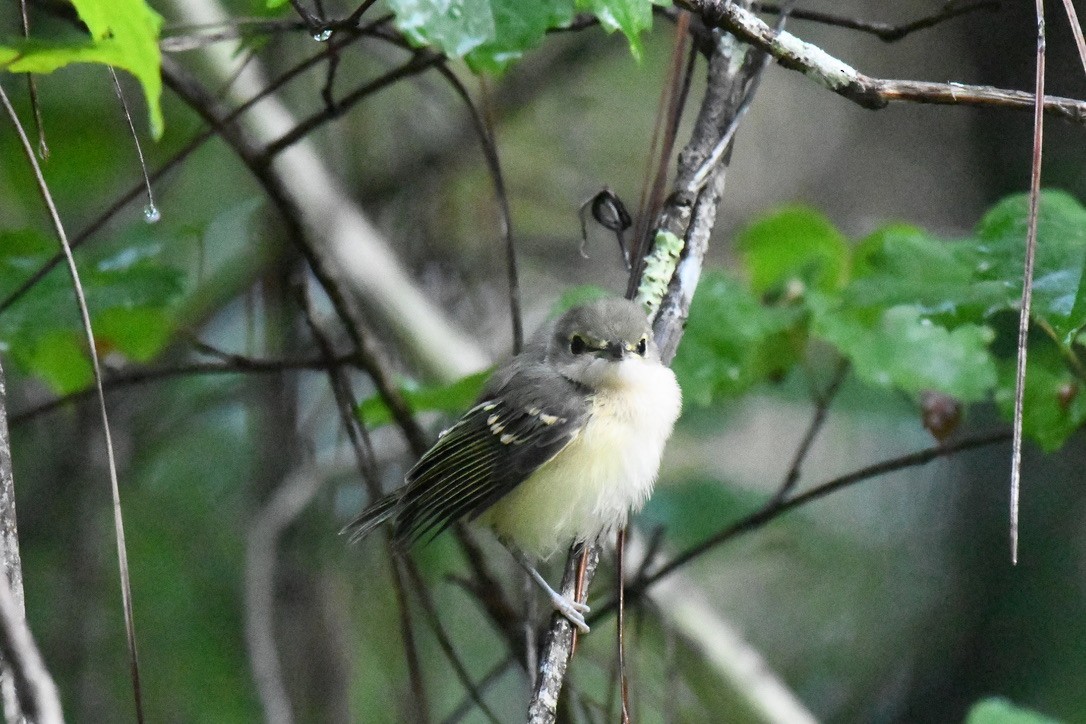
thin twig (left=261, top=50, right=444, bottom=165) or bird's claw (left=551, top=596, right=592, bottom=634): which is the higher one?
thin twig (left=261, top=50, right=444, bottom=165)

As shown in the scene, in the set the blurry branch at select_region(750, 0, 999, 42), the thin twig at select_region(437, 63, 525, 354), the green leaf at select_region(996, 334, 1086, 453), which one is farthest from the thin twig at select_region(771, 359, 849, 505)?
the blurry branch at select_region(750, 0, 999, 42)

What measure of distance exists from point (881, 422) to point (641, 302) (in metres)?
2.78

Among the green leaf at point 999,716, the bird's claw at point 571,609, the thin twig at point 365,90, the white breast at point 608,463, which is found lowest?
the green leaf at point 999,716

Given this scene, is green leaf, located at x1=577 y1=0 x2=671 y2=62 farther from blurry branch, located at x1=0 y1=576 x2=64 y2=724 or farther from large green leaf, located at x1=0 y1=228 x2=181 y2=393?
large green leaf, located at x1=0 y1=228 x2=181 y2=393

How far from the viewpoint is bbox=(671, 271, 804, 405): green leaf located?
111 inches

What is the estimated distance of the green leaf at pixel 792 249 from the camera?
3289 millimetres

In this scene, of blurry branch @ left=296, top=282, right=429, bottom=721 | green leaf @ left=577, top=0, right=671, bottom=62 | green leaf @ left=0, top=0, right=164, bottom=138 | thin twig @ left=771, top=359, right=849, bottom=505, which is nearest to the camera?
green leaf @ left=0, top=0, right=164, bottom=138

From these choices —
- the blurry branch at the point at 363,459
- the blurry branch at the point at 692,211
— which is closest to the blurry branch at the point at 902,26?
the blurry branch at the point at 692,211

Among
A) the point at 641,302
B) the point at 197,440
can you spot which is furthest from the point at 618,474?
the point at 197,440

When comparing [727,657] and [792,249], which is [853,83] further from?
[727,657]

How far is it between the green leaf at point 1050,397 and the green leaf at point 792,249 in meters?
0.70

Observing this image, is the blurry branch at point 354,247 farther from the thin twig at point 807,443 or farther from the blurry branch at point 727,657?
the thin twig at point 807,443

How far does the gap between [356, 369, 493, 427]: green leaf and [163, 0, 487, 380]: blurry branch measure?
24.2 inches

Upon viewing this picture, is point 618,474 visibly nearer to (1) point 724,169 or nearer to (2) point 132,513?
(1) point 724,169
